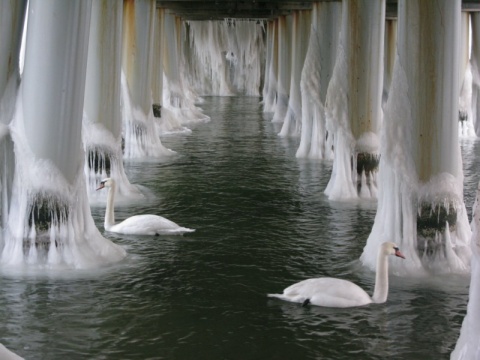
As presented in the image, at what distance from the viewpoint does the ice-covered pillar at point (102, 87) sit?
592 inches

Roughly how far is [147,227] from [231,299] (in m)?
3.27

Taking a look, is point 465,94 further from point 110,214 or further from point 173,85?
point 110,214

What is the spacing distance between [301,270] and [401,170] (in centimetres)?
180

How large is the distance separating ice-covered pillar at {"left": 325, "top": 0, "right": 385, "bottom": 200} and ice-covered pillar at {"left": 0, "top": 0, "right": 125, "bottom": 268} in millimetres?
6403

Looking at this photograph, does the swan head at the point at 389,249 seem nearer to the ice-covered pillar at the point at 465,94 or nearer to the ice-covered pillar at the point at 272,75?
the ice-covered pillar at the point at 465,94

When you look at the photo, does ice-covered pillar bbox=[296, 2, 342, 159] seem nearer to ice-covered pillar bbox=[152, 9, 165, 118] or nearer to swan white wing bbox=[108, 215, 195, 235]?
ice-covered pillar bbox=[152, 9, 165, 118]

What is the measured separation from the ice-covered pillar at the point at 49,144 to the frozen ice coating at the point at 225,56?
114 ft

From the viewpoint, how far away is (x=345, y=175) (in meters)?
16.0

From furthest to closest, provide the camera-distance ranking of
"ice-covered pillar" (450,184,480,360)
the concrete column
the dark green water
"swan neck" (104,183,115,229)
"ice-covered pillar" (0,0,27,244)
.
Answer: "swan neck" (104,183,115,229), "ice-covered pillar" (0,0,27,244), the concrete column, the dark green water, "ice-covered pillar" (450,184,480,360)

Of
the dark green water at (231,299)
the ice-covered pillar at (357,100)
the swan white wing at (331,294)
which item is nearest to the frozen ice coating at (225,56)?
the ice-covered pillar at (357,100)

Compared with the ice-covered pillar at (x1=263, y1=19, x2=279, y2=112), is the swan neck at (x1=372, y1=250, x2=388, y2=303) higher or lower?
lower

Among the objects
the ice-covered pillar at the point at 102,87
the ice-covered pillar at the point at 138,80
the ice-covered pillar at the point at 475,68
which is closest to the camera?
the ice-covered pillar at the point at 102,87

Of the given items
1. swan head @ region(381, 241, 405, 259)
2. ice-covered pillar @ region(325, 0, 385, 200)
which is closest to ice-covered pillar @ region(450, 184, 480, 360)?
swan head @ region(381, 241, 405, 259)

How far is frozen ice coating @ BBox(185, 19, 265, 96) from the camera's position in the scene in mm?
49594
